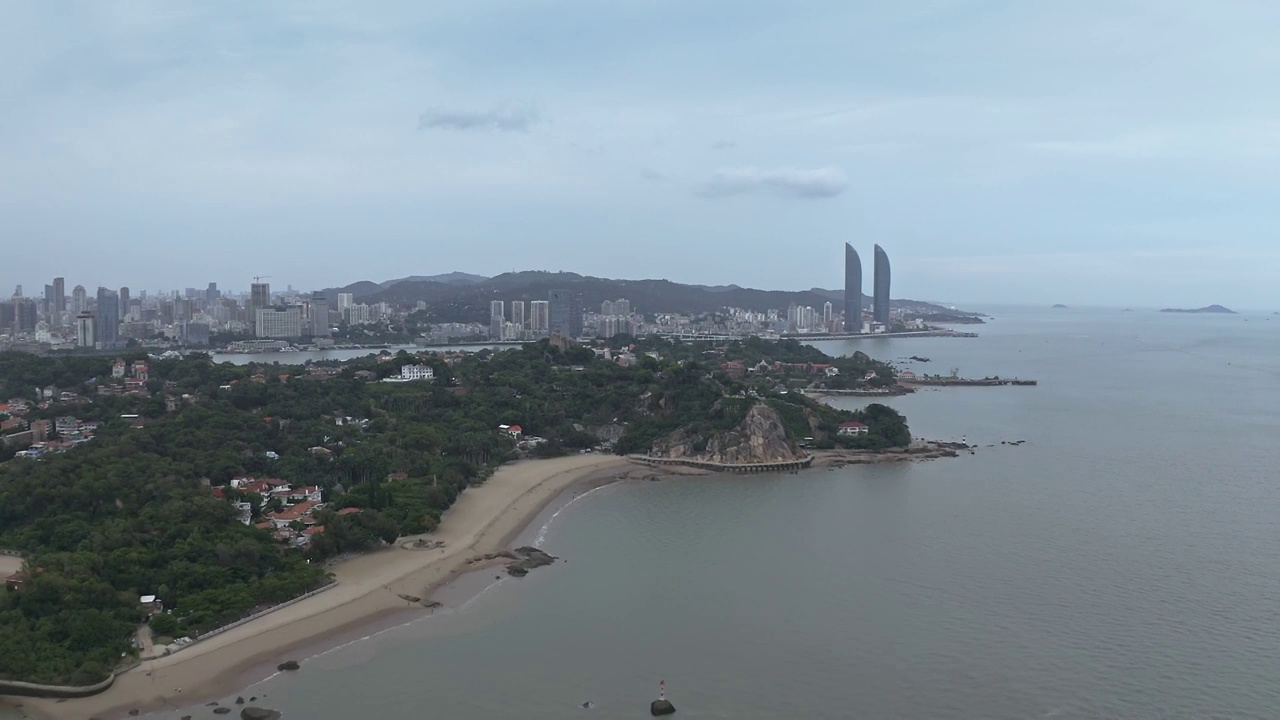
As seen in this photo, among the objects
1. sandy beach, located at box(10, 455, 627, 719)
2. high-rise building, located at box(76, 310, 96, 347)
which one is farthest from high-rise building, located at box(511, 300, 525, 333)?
sandy beach, located at box(10, 455, 627, 719)

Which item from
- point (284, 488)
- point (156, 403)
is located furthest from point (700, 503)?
point (156, 403)

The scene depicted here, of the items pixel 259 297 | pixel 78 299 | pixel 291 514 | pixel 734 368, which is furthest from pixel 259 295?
pixel 291 514

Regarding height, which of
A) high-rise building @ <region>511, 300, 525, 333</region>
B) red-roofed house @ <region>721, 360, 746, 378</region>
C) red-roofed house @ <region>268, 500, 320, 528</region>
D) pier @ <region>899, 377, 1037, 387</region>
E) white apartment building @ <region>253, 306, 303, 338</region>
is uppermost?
high-rise building @ <region>511, 300, 525, 333</region>

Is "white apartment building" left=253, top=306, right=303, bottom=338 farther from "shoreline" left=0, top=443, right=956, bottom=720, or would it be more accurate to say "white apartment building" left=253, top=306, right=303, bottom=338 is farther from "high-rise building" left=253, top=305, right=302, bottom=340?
"shoreline" left=0, top=443, right=956, bottom=720

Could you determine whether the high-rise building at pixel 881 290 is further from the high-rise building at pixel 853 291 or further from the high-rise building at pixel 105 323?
the high-rise building at pixel 105 323

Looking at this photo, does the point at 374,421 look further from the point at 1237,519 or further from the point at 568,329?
the point at 568,329

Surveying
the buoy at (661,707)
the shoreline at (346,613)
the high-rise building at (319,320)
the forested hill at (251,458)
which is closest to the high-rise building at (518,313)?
the high-rise building at (319,320)
